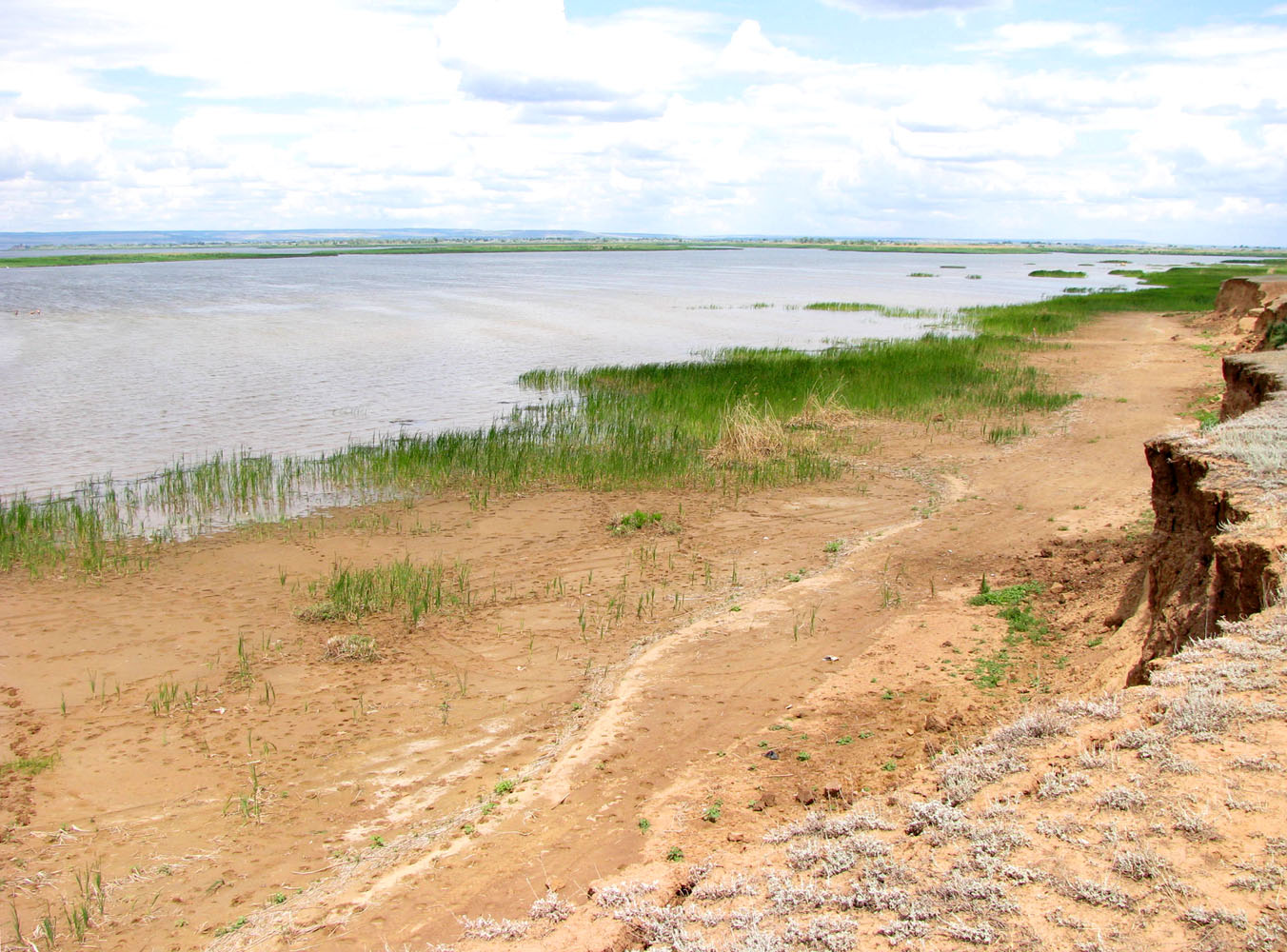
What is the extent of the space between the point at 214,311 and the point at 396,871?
153 ft

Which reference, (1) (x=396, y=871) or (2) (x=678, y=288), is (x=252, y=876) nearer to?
(1) (x=396, y=871)

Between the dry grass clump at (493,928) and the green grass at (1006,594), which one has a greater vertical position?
the green grass at (1006,594)

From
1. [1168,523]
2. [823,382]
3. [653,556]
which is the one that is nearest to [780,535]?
[653,556]

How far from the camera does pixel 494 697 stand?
8.06 meters

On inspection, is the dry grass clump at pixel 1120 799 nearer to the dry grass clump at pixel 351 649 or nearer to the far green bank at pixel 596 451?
the dry grass clump at pixel 351 649

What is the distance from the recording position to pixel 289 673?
855 cm

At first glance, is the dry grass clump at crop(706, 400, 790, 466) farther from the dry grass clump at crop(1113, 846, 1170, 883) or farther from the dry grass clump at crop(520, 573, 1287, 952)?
the dry grass clump at crop(1113, 846, 1170, 883)

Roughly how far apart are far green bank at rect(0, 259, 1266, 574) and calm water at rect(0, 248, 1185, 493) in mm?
2095

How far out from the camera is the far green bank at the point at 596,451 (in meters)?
13.2

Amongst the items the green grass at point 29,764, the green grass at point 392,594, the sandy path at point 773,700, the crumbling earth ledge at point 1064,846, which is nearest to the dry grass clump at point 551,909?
the crumbling earth ledge at point 1064,846

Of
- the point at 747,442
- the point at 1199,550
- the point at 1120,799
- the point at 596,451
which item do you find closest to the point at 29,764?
the point at 1120,799

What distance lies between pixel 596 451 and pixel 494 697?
9.16 metres

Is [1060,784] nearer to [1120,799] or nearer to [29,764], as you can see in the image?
[1120,799]

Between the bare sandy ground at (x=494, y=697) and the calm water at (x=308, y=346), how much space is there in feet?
24.6
